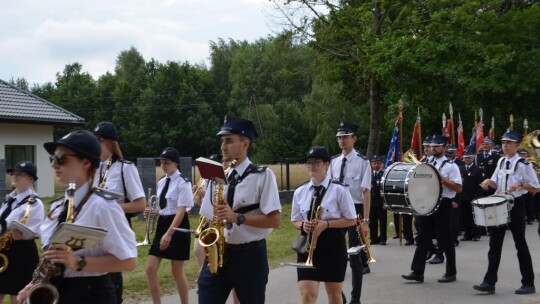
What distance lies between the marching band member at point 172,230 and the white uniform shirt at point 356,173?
6.85 feet

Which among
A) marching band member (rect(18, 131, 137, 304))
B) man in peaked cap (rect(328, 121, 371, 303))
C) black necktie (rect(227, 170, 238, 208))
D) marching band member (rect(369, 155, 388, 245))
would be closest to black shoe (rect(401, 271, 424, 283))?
man in peaked cap (rect(328, 121, 371, 303))

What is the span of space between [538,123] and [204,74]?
165 feet

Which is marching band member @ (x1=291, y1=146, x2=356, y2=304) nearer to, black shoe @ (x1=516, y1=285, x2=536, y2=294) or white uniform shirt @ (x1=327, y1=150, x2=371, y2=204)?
white uniform shirt @ (x1=327, y1=150, x2=371, y2=204)

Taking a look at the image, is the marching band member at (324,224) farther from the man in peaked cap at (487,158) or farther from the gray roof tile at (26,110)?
the gray roof tile at (26,110)

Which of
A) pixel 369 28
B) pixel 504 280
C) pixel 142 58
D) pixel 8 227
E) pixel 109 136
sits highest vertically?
pixel 142 58

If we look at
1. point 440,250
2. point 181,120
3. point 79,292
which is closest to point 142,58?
point 181,120

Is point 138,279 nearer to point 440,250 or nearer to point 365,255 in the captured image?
point 365,255

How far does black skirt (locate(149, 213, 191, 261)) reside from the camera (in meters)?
8.40

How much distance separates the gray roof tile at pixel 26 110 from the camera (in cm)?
3073

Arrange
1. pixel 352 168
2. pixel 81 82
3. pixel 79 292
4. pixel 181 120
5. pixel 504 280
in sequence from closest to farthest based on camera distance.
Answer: pixel 79 292 < pixel 352 168 < pixel 504 280 < pixel 181 120 < pixel 81 82

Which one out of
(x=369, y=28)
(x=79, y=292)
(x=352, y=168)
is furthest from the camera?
(x=369, y=28)

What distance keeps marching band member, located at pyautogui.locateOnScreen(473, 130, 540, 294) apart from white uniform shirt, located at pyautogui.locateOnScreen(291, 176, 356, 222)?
325 centimetres

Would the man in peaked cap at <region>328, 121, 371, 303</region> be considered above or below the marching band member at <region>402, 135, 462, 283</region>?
above

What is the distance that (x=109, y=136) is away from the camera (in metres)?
6.61
